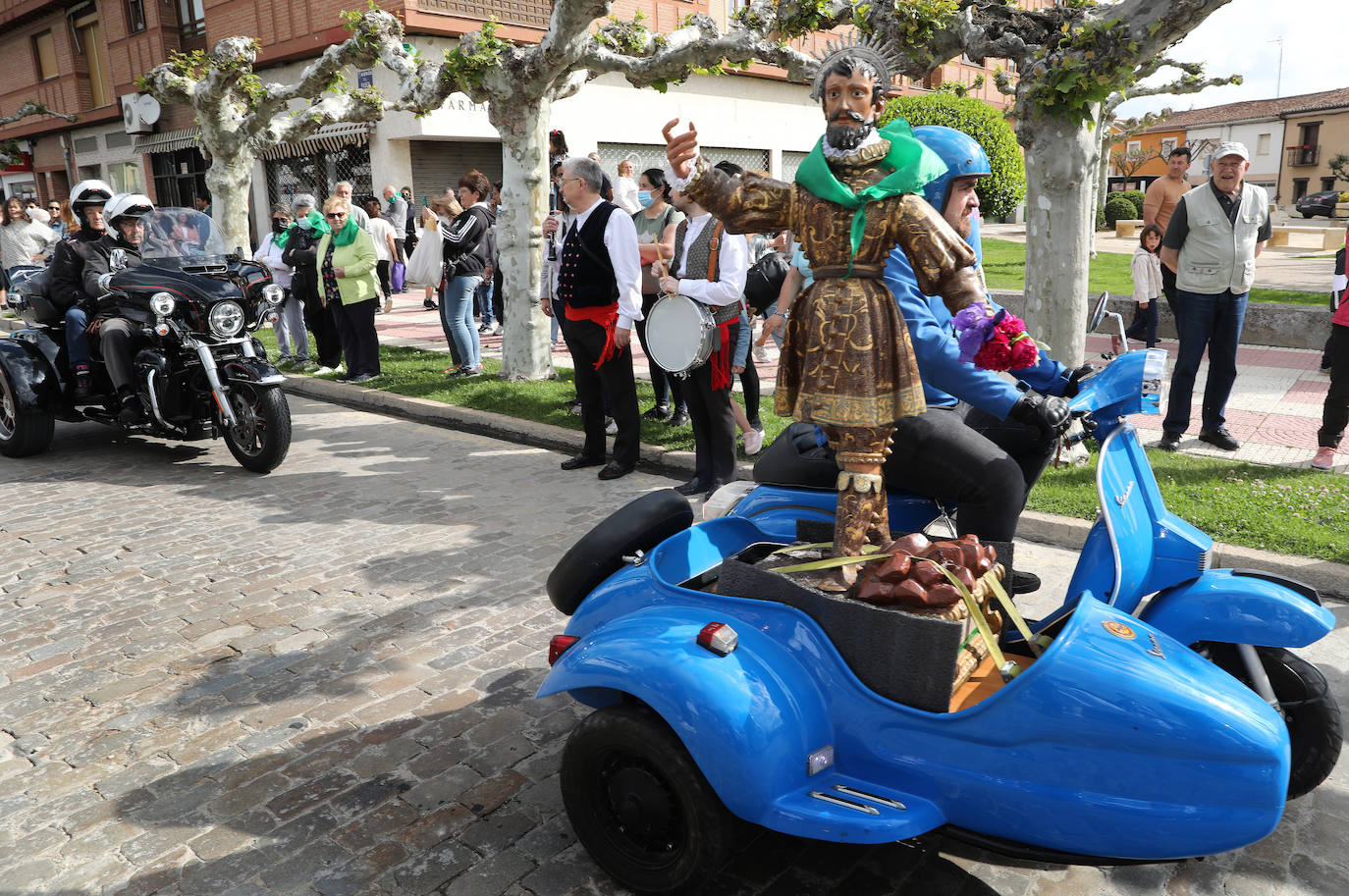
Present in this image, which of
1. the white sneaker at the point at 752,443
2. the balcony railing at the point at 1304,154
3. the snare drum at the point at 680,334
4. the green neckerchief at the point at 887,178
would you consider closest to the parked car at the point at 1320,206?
the balcony railing at the point at 1304,154

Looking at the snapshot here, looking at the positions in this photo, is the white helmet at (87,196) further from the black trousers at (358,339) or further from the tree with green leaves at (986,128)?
the tree with green leaves at (986,128)

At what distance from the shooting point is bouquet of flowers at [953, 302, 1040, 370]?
8.57 ft

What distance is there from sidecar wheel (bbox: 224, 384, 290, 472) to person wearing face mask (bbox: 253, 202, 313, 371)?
169 inches

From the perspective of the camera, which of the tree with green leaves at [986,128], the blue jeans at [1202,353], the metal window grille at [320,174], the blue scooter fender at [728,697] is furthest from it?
the metal window grille at [320,174]

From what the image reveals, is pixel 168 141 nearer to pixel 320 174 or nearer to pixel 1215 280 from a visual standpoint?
A: pixel 320 174

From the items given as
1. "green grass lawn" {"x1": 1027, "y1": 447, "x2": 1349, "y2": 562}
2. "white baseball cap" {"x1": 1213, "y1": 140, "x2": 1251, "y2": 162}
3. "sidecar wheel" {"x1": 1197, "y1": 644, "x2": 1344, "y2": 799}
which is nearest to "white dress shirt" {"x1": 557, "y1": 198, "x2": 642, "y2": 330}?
"green grass lawn" {"x1": 1027, "y1": 447, "x2": 1349, "y2": 562}

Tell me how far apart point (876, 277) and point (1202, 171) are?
6.86 m

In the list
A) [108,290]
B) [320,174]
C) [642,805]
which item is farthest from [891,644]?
[320,174]

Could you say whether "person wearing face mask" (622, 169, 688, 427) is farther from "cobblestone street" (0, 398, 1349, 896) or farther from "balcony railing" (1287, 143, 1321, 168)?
"balcony railing" (1287, 143, 1321, 168)

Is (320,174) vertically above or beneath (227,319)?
above

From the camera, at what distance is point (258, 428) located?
22.0 feet

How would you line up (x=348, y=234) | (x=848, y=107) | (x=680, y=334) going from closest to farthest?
1. (x=848, y=107)
2. (x=680, y=334)
3. (x=348, y=234)

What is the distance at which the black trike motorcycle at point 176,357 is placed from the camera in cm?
671

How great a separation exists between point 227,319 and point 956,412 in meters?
5.58
